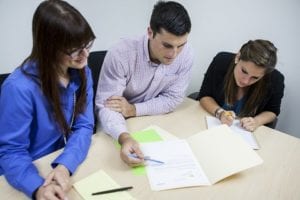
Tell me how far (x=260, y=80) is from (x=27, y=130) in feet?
3.89

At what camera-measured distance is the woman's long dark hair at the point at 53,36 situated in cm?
84

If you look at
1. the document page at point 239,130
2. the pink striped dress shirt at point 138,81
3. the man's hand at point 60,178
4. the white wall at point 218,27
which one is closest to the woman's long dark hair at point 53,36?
the man's hand at point 60,178

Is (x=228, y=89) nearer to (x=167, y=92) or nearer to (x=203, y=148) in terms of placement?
(x=167, y=92)

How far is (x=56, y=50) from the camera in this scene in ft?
2.87

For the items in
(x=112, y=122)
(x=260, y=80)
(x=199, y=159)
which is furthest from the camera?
(x=260, y=80)

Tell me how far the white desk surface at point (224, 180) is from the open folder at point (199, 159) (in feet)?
0.10

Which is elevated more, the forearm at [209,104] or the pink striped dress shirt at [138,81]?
the pink striped dress shirt at [138,81]

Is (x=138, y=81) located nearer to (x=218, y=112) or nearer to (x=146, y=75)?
(x=146, y=75)

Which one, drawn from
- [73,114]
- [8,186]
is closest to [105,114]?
[73,114]

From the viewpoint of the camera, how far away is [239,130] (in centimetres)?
134

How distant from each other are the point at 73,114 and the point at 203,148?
527mm

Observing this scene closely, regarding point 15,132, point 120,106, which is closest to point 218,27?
point 120,106

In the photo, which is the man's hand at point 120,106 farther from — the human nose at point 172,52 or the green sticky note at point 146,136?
the human nose at point 172,52

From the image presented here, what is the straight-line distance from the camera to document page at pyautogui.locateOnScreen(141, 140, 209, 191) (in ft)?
3.07
